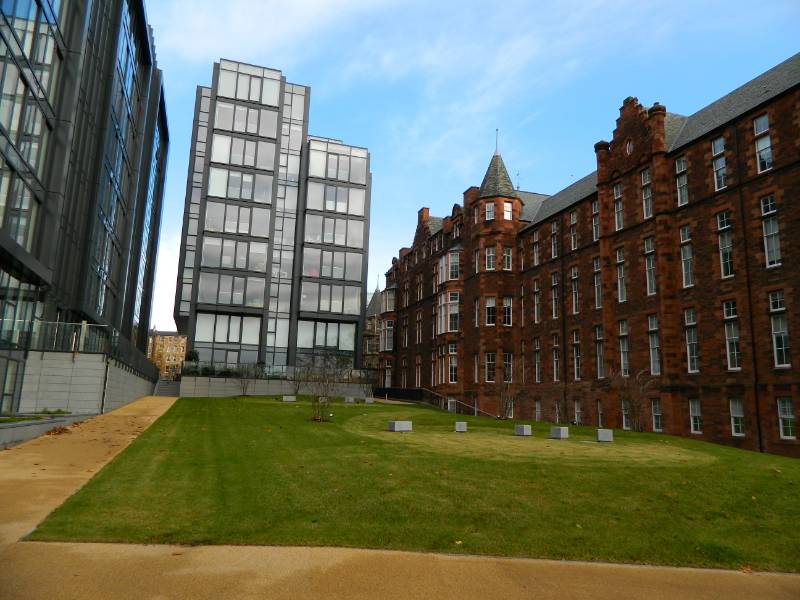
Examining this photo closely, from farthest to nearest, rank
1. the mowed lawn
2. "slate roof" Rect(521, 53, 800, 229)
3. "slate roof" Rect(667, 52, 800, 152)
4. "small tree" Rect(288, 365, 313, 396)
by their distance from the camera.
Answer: "small tree" Rect(288, 365, 313, 396) → "slate roof" Rect(521, 53, 800, 229) → "slate roof" Rect(667, 52, 800, 152) → the mowed lawn

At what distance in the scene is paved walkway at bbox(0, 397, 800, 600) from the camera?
653 centimetres

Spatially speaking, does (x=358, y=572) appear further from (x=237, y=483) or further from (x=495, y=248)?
(x=495, y=248)

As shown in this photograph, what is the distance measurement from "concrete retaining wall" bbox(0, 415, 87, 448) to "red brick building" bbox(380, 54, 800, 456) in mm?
24238

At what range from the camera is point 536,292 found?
45.0 meters

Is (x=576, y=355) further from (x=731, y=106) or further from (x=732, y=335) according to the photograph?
(x=731, y=106)

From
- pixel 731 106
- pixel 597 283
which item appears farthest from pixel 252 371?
pixel 731 106

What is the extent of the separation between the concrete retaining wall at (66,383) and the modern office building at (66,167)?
0.52 m

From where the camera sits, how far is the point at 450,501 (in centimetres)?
1076

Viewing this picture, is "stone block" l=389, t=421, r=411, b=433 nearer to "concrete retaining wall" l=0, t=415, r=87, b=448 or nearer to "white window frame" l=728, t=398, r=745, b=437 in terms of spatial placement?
"concrete retaining wall" l=0, t=415, r=87, b=448

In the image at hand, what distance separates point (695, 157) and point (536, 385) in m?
18.9

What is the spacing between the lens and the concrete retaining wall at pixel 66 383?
23750 millimetres

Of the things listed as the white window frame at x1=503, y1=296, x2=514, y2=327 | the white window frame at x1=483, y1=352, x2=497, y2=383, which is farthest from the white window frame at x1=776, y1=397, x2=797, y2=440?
the white window frame at x1=503, y1=296, x2=514, y2=327

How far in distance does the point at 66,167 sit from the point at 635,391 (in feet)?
99.1

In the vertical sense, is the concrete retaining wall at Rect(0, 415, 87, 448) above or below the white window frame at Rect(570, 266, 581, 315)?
below
